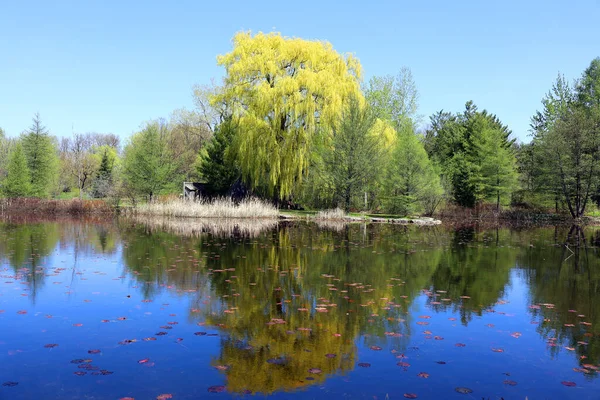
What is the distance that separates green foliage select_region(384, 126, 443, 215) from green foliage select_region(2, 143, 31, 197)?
30.7 metres

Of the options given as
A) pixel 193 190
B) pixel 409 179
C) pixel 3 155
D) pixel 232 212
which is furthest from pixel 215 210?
pixel 3 155

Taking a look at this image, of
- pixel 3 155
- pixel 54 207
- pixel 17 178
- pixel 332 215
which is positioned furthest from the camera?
pixel 3 155

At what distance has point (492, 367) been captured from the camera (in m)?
4.91

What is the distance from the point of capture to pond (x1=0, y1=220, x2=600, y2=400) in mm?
4328

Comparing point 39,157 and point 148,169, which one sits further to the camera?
point 39,157

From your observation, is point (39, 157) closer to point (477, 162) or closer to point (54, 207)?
point (54, 207)

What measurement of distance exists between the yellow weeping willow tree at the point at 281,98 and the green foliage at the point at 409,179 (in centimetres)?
515

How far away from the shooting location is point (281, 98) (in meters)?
30.6

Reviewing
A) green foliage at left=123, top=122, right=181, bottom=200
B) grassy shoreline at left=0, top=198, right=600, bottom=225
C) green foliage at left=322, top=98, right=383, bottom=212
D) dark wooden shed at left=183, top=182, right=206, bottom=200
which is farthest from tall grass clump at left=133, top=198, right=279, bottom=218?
dark wooden shed at left=183, top=182, right=206, bottom=200

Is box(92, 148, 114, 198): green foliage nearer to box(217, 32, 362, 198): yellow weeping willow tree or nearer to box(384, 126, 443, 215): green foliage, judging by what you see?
box(217, 32, 362, 198): yellow weeping willow tree

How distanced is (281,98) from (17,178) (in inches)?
985

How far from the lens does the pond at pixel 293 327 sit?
4.33 meters

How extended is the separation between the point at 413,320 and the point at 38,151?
46105 mm

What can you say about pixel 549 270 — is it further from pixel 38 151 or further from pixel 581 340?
pixel 38 151
